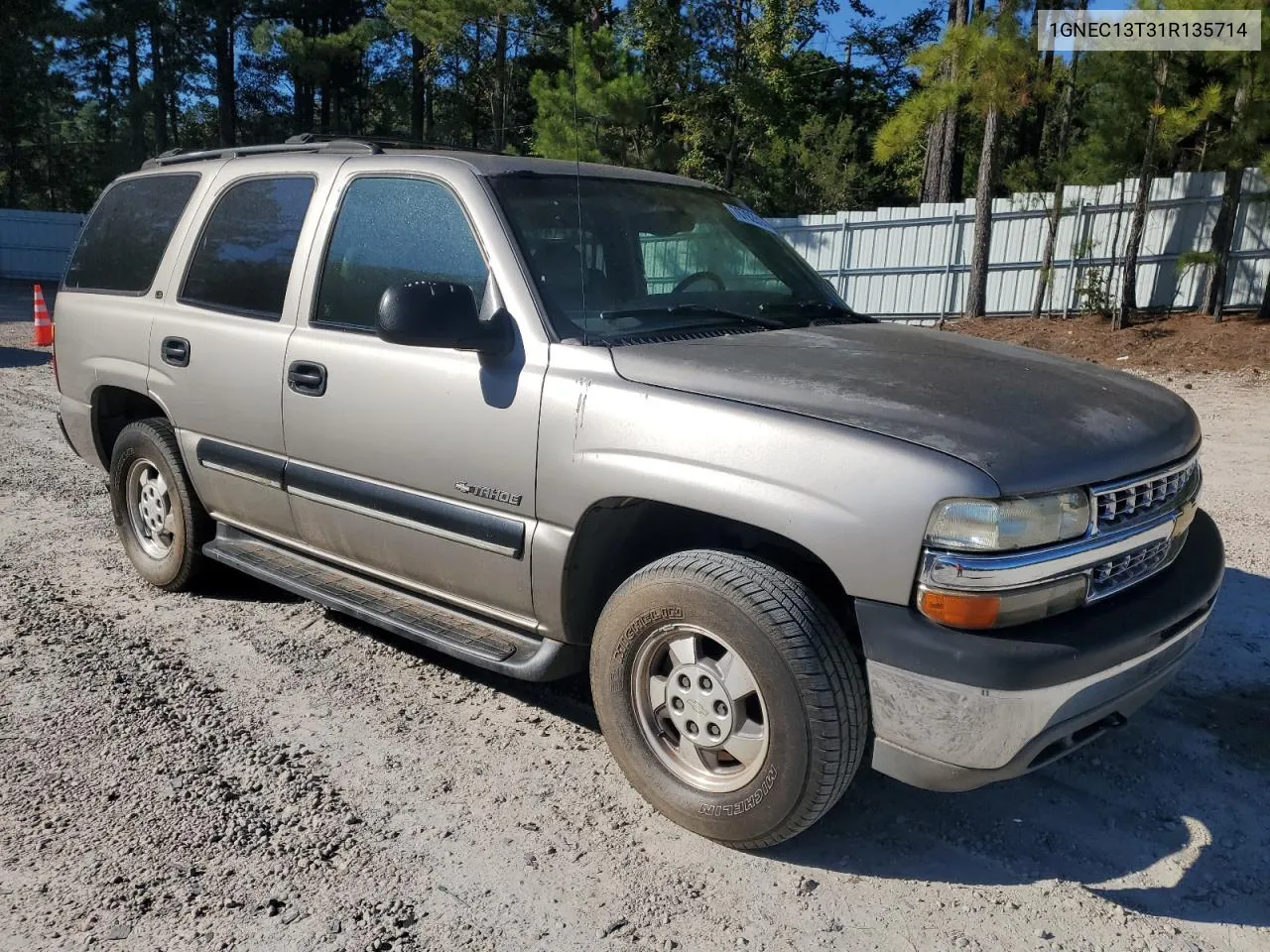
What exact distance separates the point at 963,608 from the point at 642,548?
1.14 m

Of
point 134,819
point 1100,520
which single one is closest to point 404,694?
point 134,819

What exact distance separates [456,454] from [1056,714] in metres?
1.93

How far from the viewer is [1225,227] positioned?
45.4 ft

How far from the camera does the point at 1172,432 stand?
2898 mm

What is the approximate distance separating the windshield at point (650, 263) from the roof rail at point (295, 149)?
2.86ft

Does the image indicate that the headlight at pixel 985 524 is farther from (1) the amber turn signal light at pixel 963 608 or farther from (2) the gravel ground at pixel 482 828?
(2) the gravel ground at pixel 482 828

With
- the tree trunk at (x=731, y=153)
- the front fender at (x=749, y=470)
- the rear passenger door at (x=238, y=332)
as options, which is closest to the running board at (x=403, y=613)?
the rear passenger door at (x=238, y=332)

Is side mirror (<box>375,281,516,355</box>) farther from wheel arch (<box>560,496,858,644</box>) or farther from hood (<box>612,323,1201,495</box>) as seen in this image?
wheel arch (<box>560,496,858,644</box>)

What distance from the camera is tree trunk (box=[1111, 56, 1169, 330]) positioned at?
13414 mm

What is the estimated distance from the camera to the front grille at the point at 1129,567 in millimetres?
2594

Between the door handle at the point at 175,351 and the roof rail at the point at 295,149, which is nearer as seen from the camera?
the roof rail at the point at 295,149

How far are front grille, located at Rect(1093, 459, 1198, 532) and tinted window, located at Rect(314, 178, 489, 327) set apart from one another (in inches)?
78.2

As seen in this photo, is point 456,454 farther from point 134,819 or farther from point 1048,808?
point 1048,808

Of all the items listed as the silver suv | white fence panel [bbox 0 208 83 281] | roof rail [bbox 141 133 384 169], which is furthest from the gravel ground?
white fence panel [bbox 0 208 83 281]
